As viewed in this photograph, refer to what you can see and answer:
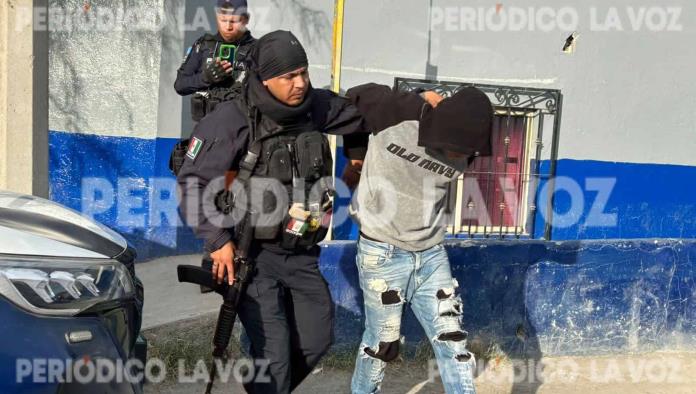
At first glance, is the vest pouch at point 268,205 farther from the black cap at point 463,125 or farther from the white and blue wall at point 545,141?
the white and blue wall at point 545,141

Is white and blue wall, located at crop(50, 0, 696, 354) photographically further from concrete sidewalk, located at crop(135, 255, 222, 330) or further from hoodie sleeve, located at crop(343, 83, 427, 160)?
hoodie sleeve, located at crop(343, 83, 427, 160)

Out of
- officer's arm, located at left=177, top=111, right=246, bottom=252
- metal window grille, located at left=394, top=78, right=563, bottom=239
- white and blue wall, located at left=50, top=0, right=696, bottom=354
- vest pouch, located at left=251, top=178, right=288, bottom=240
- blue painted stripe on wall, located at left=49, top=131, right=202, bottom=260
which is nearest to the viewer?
officer's arm, located at left=177, top=111, right=246, bottom=252

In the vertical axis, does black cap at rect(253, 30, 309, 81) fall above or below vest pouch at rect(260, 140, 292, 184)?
above

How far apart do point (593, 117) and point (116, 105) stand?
4839mm

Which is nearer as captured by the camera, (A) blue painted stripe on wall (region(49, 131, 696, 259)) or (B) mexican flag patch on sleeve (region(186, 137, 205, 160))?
(B) mexican flag patch on sleeve (region(186, 137, 205, 160))

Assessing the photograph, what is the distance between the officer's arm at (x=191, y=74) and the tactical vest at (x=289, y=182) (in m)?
1.54

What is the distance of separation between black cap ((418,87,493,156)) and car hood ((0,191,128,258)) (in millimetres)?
1430

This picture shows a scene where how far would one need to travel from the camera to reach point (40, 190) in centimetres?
440

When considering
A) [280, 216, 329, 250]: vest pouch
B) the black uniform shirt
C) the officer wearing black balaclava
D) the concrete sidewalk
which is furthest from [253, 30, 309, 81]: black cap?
the concrete sidewalk

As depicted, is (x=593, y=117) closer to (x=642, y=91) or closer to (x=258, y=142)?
(x=642, y=91)

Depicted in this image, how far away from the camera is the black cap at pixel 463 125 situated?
10.2ft

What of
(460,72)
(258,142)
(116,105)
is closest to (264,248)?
(258,142)

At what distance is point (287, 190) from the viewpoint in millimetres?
3043

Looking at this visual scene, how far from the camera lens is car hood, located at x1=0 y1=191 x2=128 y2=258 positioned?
2143mm
